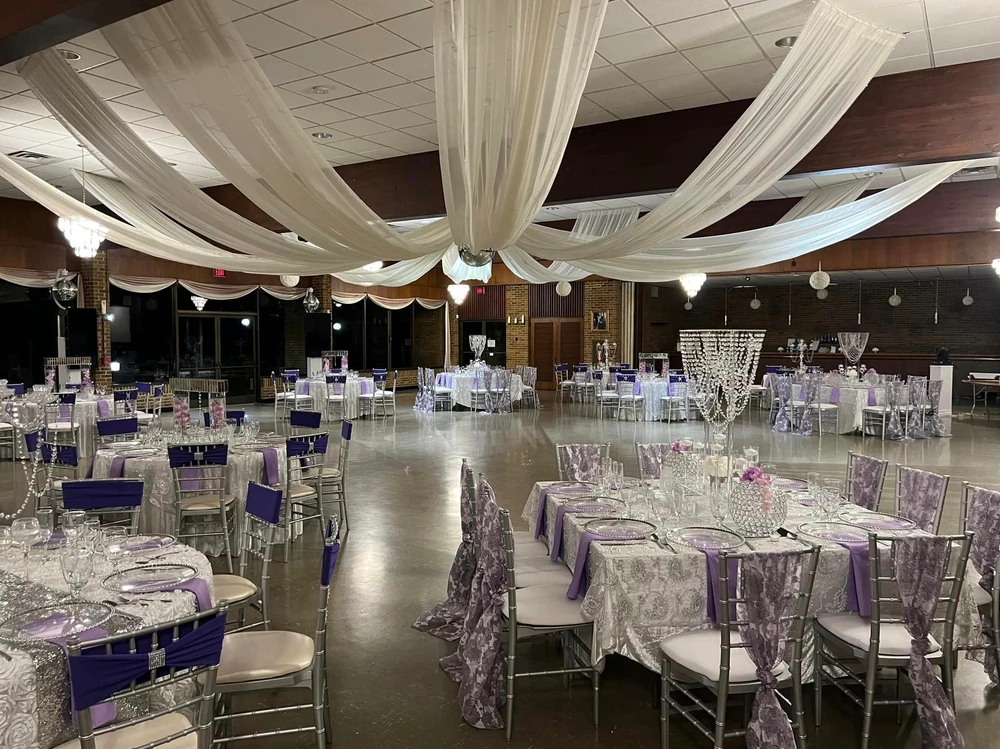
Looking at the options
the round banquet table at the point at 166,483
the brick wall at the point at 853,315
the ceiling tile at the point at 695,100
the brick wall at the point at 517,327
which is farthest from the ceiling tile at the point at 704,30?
the brick wall at the point at 517,327

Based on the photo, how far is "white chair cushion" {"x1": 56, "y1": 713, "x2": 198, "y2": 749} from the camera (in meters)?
2.05

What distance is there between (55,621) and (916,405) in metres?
11.7

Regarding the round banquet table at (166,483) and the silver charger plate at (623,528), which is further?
the round banquet table at (166,483)

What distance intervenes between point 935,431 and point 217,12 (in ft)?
37.9

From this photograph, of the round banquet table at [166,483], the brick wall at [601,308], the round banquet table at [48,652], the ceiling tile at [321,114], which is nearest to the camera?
the round banquet table at [48,652]

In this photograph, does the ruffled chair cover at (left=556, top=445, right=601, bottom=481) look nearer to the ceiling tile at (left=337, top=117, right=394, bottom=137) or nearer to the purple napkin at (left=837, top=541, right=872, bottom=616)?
the purple napkin at (left=837, top=541, right=872, bottom=616)

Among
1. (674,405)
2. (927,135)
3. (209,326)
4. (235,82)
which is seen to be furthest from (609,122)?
(209,326)

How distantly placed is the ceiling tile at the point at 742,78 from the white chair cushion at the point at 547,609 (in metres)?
3.81

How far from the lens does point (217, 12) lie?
3.09 metres

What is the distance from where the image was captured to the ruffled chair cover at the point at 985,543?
3.33 m

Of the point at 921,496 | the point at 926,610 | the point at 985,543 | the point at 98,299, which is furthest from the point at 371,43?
the point at 98,299

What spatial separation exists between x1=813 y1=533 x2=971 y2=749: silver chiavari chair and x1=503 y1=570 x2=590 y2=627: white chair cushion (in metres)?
1.02

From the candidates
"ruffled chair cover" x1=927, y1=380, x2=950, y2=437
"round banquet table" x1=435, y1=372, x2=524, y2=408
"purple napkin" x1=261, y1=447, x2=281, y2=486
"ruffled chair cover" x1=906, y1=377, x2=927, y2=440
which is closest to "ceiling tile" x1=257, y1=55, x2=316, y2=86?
"purple napkin" x1=261, y1=447, x2=281, y2=486

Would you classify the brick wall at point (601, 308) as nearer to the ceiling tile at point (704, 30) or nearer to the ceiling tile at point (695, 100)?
the ceiling tile at point (695, 100)
